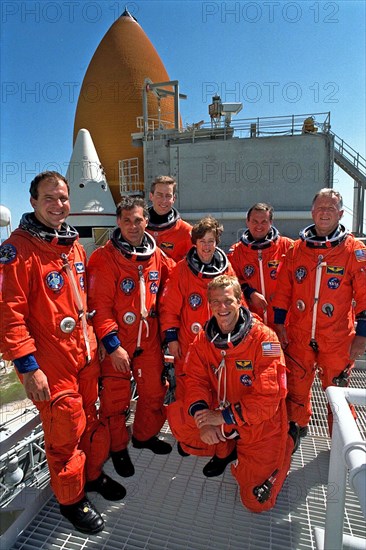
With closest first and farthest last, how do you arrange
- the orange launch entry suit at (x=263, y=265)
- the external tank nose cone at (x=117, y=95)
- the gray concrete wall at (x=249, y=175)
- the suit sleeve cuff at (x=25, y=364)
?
the suit sleeve cuff at (x=25, y=364) < the orange launch entry suit at (x=263, y=265) < the gray concrete wall at (x=249, y=175) < the external tank nose cone at (x=117, y=95)

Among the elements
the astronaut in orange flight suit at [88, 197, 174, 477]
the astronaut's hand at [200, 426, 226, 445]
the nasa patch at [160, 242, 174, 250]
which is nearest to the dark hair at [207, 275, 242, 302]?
the astronaut in orange flight suit at [88, 197, 174, 477]

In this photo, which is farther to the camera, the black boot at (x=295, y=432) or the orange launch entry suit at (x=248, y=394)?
the black boot at (x=295, y=432)

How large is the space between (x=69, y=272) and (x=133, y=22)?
2001 cm

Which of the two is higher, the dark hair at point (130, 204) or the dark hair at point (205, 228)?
the dark hair at point (130, 204)

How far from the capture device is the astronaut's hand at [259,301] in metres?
3.04

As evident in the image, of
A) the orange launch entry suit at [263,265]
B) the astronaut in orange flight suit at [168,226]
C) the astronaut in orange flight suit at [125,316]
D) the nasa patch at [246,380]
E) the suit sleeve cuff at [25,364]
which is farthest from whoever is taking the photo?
the astronaut in orange flight suit at [168,226]

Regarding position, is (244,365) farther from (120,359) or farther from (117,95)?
(117,95)

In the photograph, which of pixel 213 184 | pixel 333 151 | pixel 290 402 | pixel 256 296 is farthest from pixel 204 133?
pixel 290 402

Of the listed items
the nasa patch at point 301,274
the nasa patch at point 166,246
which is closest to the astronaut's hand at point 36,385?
the nasa patch at point 166,246

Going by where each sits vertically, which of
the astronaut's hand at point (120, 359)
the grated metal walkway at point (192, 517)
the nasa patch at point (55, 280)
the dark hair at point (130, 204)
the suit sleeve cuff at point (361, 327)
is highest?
the dark hair at point (130, 204)

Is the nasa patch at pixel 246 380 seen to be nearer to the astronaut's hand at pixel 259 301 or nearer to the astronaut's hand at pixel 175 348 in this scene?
the astronaut's hand at pixel 175 348

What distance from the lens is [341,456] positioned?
1.34 meters

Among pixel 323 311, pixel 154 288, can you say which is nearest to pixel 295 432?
pixel 323 311

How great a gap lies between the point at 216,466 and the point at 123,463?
2.26ft
